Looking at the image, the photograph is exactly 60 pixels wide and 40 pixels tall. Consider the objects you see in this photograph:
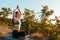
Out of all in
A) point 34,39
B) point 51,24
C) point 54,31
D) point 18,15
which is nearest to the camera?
point 34,39

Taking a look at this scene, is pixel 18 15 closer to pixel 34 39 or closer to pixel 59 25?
pixel 34 39

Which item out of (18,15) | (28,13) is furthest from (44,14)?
(18,15)

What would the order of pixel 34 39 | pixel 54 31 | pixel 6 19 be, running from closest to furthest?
pixel 34 39, pixel 54 31, pixel 6 19

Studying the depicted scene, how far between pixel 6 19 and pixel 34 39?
37810 mm

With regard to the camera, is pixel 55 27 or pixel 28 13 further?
pixel 28 13

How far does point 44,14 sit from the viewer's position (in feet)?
112

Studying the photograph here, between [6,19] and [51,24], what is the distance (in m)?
11.6

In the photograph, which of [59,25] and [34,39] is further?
[59,25]

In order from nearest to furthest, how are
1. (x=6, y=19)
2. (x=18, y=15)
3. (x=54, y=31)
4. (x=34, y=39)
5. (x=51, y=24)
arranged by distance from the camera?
(x=34, y=39) < (x=18, y=15) < (x=54, y=31) < (x=51, y=24) < (x=6, y=19)

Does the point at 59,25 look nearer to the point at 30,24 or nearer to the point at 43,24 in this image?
the point at 43,24

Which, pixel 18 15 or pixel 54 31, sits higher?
pixel 18 15

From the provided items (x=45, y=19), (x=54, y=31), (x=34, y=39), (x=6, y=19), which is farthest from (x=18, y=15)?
(x=6, y=19)

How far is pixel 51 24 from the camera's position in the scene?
33188 mm

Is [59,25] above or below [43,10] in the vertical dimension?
below
